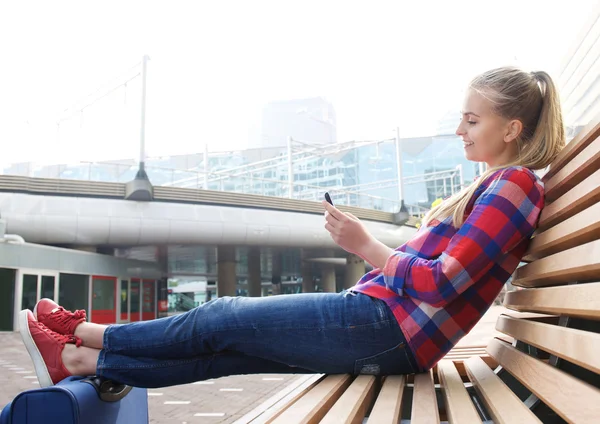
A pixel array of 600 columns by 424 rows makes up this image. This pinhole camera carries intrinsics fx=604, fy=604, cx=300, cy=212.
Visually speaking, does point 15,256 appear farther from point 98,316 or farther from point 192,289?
point 192,289

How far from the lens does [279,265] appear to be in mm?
32969

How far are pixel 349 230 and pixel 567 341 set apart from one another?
2.81ft

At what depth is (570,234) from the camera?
127 centimetres

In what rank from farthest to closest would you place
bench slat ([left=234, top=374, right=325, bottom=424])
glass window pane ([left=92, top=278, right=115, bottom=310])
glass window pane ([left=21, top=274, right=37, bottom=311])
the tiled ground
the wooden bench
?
glass window pane ([left=92, top=278, right=115, bottom=310]) < glass window pane ([left=21, top=274, right=37, bottom=311]) < the tiled ground < bench slat ([left=234, top=374, right=325, bottom=424]) < the wooden bench

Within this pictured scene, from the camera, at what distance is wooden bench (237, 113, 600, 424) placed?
107 cm

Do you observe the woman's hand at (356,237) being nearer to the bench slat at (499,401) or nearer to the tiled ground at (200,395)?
the bench slat at (499,401)

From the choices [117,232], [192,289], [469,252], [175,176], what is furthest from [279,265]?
[469,252]

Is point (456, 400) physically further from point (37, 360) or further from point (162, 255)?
point (162, 255)

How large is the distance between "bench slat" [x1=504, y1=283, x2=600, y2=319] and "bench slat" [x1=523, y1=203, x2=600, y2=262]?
0.11 meters

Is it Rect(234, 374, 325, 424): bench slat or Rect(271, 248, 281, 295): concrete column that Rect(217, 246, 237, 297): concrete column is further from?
Rect(234, 374, 325, 424): bench slat

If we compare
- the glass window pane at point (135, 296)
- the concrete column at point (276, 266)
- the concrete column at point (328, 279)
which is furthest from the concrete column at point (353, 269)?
the concrete column at point (328, 279)

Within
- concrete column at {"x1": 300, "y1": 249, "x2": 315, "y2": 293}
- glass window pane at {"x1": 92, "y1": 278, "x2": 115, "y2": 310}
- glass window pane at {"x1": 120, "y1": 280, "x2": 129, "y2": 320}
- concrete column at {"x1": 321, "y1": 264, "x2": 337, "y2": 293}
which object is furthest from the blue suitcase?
concrete column at {"x1": 321, "y1": 264, "x2": 337, "y2": 293}

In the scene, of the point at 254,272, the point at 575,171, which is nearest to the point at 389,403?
the point at 575,171

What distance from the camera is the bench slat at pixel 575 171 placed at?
1.34 metres
